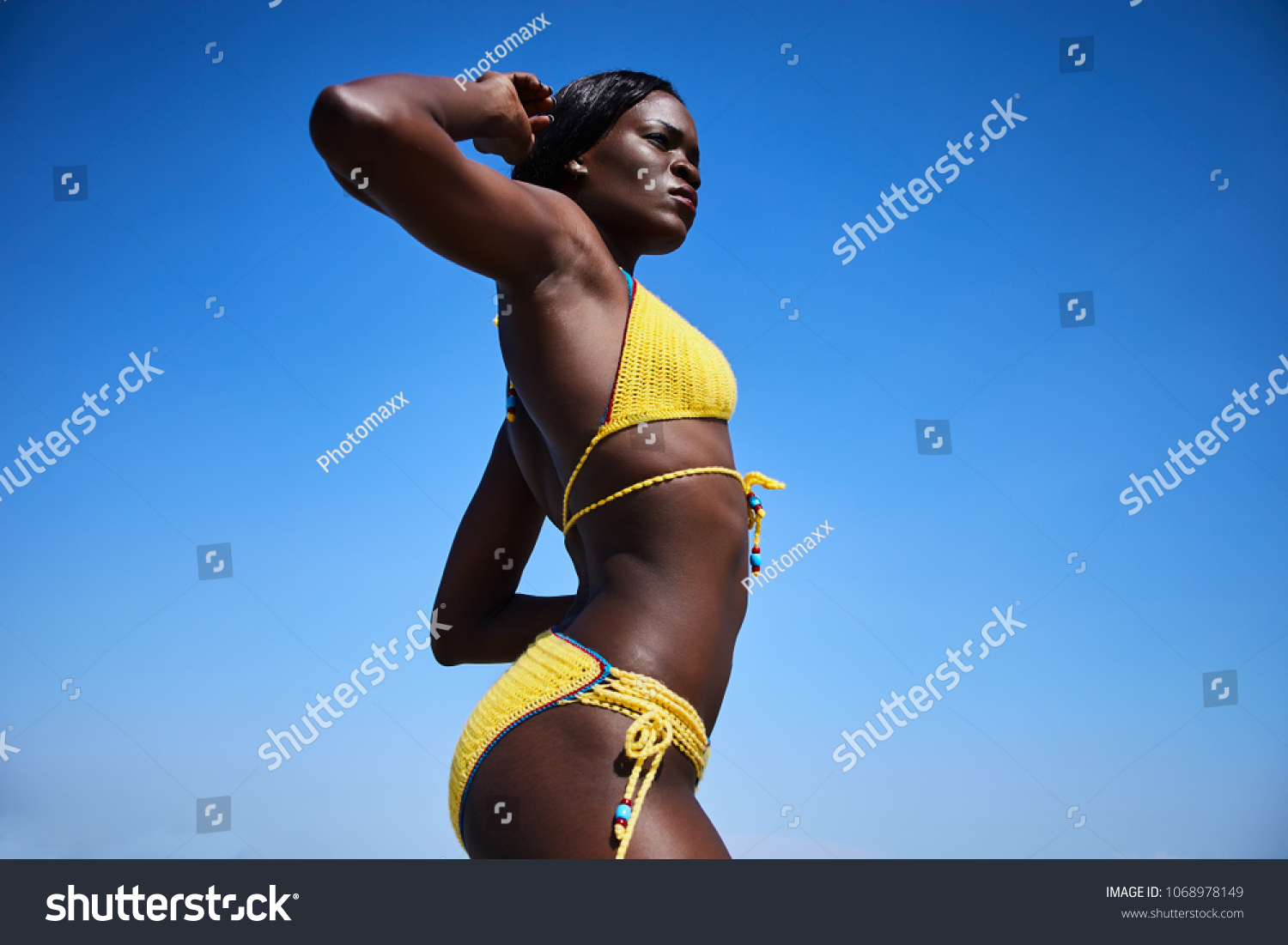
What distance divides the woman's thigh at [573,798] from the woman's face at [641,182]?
150cm

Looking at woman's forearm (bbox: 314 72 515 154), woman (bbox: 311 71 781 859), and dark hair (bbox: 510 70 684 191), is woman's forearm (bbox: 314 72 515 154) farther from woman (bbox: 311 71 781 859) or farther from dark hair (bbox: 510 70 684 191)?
dark hair (bbox: 510 70 684 191)

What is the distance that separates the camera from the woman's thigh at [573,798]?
1.99 m

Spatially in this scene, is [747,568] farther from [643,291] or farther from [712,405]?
[643,291]

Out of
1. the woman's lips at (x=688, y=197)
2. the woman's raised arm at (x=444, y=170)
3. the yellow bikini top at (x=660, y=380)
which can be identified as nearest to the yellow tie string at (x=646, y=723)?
the yellow bikini top at (x=660, y=380)

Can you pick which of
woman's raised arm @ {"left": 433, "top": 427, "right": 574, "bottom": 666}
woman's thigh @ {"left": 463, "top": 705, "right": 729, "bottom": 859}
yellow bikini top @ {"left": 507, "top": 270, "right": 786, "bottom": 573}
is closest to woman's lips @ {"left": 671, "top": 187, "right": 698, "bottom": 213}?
yellow bikini top @ {"left": 507, "top": 270, "right": 786, "bottom": 573}

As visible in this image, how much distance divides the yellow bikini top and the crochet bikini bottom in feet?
1.29

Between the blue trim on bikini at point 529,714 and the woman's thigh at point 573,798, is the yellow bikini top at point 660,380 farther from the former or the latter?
the woman's thigh at point 573,798

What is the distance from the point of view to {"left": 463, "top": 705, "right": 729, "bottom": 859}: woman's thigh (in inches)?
78.5

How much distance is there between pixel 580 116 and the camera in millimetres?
2982

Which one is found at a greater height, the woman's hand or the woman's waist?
the woman's hand

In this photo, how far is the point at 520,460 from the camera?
9.44 ft

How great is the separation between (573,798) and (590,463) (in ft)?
2.63

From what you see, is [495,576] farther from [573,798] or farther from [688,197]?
[688,197]

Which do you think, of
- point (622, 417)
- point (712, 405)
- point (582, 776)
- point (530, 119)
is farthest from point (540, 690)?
point (530, 119)
